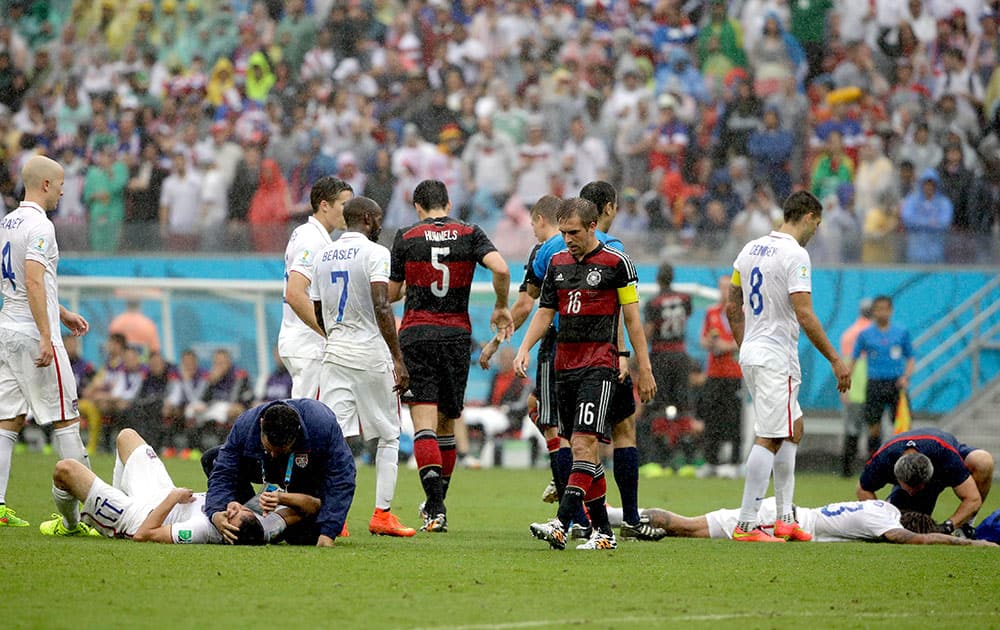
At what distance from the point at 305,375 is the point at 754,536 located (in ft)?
11.4

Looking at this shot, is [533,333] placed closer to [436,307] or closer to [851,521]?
[436,307]

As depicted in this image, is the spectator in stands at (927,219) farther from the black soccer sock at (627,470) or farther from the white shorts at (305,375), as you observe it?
the white shorts at (305,375)

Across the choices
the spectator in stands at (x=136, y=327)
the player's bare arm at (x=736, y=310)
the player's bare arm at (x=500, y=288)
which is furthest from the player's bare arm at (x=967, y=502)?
the spectator in stands at (x=136, y=327)

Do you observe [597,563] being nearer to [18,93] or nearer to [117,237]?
[117,237]

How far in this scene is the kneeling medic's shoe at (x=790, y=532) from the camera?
1033cm

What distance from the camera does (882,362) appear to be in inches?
706

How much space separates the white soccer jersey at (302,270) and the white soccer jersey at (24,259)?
64.4 inches

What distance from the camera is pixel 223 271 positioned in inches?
859

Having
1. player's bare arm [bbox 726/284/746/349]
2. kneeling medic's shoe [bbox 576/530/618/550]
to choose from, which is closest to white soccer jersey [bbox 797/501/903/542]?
player's bare arm [bbox 726/284/746/349]

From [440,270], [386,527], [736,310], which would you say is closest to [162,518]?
→ [386,527]

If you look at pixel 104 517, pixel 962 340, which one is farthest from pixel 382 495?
pixel 962 340

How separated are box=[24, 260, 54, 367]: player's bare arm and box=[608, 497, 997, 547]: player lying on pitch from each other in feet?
13.5

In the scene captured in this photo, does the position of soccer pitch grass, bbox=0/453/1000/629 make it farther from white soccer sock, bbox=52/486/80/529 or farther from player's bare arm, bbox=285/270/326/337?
player's bare arm, bbox=285/270/326/337

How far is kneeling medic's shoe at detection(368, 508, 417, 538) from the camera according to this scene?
9938 mm
